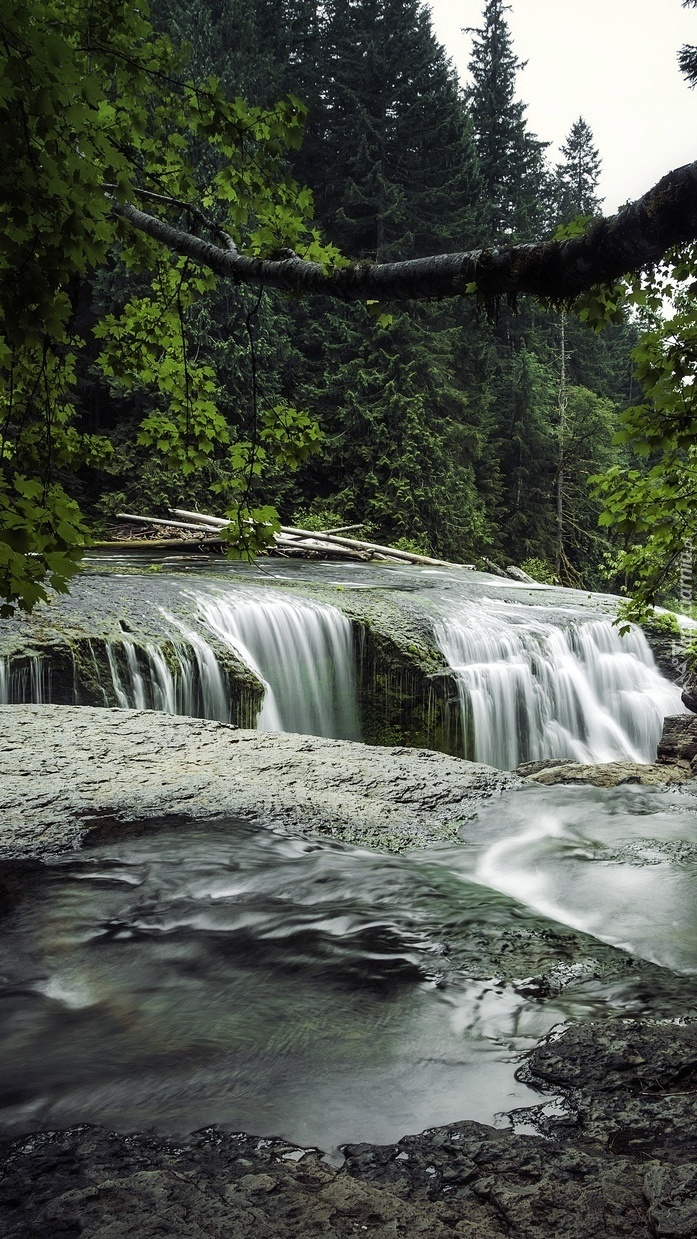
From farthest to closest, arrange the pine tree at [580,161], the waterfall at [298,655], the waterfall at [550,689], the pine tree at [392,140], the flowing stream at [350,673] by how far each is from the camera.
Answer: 1. the pine tree at [580,161]
2. the pine tree at [392,140]
3. the waterfall at [550,689]
4. the waterfall at [298,655]
5. the flowing stream at [350,673]

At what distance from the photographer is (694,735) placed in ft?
28.8

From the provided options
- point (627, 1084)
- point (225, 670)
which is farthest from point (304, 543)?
point (627, 1084)

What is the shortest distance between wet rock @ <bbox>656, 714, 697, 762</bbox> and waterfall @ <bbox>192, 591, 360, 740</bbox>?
3675 mm

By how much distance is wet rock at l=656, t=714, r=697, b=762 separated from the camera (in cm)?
848

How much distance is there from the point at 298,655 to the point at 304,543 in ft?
29.0

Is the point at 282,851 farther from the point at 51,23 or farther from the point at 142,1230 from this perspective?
the point at 51,23

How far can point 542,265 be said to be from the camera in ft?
8.99

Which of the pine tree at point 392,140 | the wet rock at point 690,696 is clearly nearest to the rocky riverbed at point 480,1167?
the wet rock at point 690,696

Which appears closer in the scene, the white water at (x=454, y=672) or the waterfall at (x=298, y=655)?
the white water at (x=454, y=672)

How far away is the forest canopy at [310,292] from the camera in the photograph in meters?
2.64

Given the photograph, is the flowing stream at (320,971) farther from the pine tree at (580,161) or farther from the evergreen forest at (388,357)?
the pine tree at (580,161)

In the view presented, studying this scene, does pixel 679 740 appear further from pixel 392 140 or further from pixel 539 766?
pixel 392 140

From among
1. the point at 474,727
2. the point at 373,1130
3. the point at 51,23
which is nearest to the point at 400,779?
the point at 373,1130

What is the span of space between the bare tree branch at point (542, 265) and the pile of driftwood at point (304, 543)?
14.4 meters
